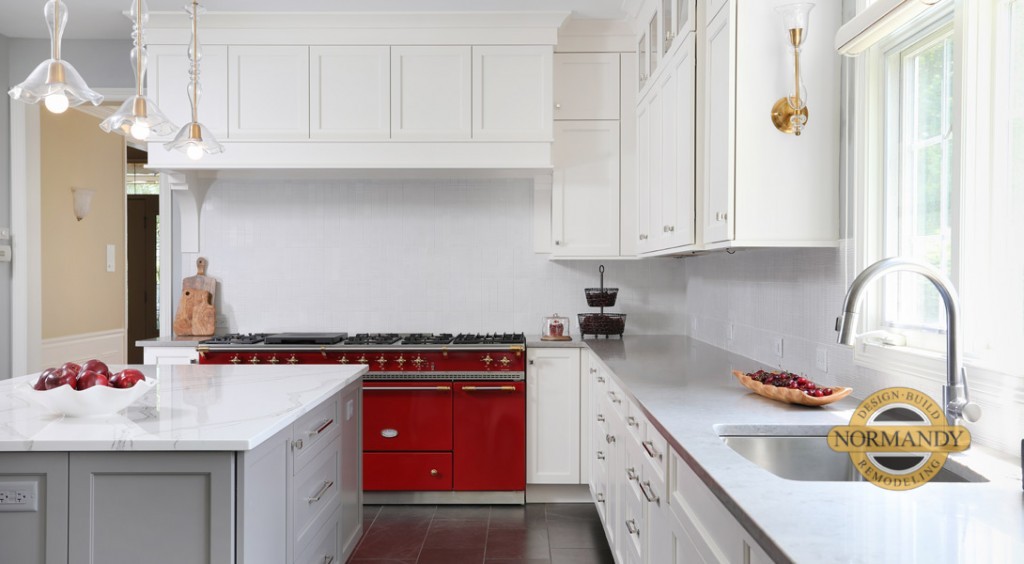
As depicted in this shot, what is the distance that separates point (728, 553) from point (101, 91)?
4.58 metres

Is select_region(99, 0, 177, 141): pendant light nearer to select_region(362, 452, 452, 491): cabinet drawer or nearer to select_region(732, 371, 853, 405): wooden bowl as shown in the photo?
select_region(732, 371, 853, 405): wooden bowl

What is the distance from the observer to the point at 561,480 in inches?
155

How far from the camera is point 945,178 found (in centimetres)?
182

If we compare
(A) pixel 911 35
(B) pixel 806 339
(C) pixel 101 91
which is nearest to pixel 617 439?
(B) pixel 806 339

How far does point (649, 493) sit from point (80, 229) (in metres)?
5.15

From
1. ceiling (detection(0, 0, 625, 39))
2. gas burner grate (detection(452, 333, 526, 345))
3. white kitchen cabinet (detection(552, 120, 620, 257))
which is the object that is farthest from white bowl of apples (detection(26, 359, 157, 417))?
white kitchen cabinet (detection(552, 120, 620, 257))

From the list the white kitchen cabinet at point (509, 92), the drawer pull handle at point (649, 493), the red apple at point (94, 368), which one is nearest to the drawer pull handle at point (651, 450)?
the drawer pull handle at point (649, 493)

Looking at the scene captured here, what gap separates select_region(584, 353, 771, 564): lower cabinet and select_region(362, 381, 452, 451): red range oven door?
87 cm

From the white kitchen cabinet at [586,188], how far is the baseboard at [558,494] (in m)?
1.39

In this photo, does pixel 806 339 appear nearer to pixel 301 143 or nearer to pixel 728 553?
pixel 728 553

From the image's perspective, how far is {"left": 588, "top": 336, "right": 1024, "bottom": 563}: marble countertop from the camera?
964 mm

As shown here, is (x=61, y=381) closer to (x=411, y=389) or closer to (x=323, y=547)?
(x=323, y=547)

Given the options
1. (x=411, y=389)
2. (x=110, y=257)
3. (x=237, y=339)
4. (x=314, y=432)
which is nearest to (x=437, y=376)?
(x=411, y=389)

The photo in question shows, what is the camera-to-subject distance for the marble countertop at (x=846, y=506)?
37.9 inches
